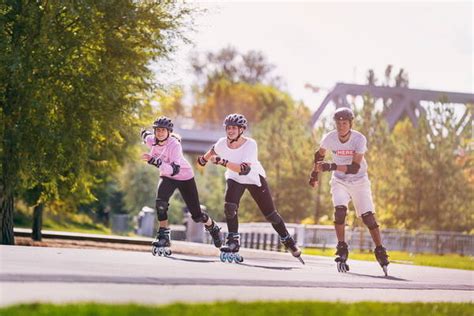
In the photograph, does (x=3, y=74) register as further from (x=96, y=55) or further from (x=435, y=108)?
(x=435, y=108)

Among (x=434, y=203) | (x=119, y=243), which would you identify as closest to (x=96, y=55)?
(x=119, y=243)

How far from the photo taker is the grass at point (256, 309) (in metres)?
6.05

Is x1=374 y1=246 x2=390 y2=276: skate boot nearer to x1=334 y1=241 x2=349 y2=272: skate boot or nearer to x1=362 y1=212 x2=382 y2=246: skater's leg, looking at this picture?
x1=362 y1=212 x2=382 y2=246: skater's leg

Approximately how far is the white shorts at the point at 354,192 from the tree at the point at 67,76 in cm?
806

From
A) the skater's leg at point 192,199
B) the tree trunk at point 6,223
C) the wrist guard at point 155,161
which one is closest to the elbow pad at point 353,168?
the skater's leg at point 192,199

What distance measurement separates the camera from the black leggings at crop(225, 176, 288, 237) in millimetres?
12023

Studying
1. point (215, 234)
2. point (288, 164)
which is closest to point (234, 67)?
point (288, 164)

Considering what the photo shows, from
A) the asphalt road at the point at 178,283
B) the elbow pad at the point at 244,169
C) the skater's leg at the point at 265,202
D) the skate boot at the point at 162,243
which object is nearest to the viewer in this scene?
the asphalt road at the point at 178,283

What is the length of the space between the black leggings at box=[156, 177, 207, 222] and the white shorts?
1.73 m

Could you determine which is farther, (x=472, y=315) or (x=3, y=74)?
(x=3, y=74)

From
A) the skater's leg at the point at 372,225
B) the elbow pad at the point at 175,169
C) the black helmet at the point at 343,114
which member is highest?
the black helmet at the point at 343,114

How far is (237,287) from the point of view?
8.73 m

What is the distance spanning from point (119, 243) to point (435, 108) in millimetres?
12264

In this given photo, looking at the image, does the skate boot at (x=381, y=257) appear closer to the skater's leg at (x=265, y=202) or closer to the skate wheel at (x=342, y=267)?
the skate wheel at (x=342, y=267)
